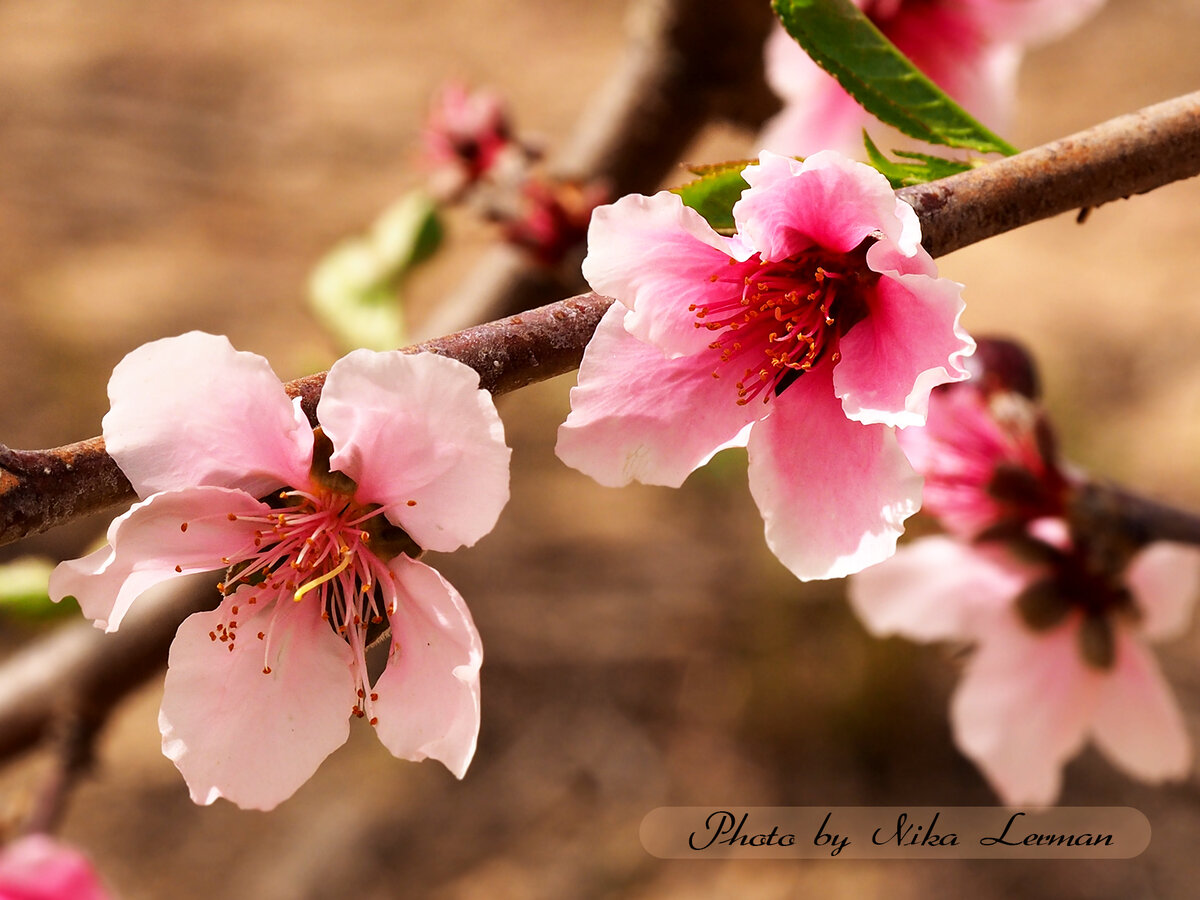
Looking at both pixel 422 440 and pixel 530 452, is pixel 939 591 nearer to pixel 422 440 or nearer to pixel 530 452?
pixel 422 440

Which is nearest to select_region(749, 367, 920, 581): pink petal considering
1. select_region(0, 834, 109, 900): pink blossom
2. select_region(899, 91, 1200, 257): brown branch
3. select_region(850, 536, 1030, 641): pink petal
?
select_region(899, 91, 1200, 257): brown branch

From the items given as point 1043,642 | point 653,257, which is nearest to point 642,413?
point 653,257

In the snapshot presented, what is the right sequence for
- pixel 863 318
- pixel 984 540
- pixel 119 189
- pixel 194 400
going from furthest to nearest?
1. pixel 119 189
2. pixel 984 540
3. pixel 863 318
4. pixel 194 400

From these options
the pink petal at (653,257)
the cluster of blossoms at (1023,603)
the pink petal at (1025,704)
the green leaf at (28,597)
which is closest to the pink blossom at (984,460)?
the cluster of blossoms at (1023,603)

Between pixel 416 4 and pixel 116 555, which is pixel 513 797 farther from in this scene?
pixel 416 4

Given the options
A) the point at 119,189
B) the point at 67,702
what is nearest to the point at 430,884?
the point at 67,702

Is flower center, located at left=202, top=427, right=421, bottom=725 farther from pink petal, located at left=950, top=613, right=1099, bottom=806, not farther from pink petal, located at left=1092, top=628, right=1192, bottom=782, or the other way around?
pink petal, located at left=1092, top=628, right=1192, bottom=782
